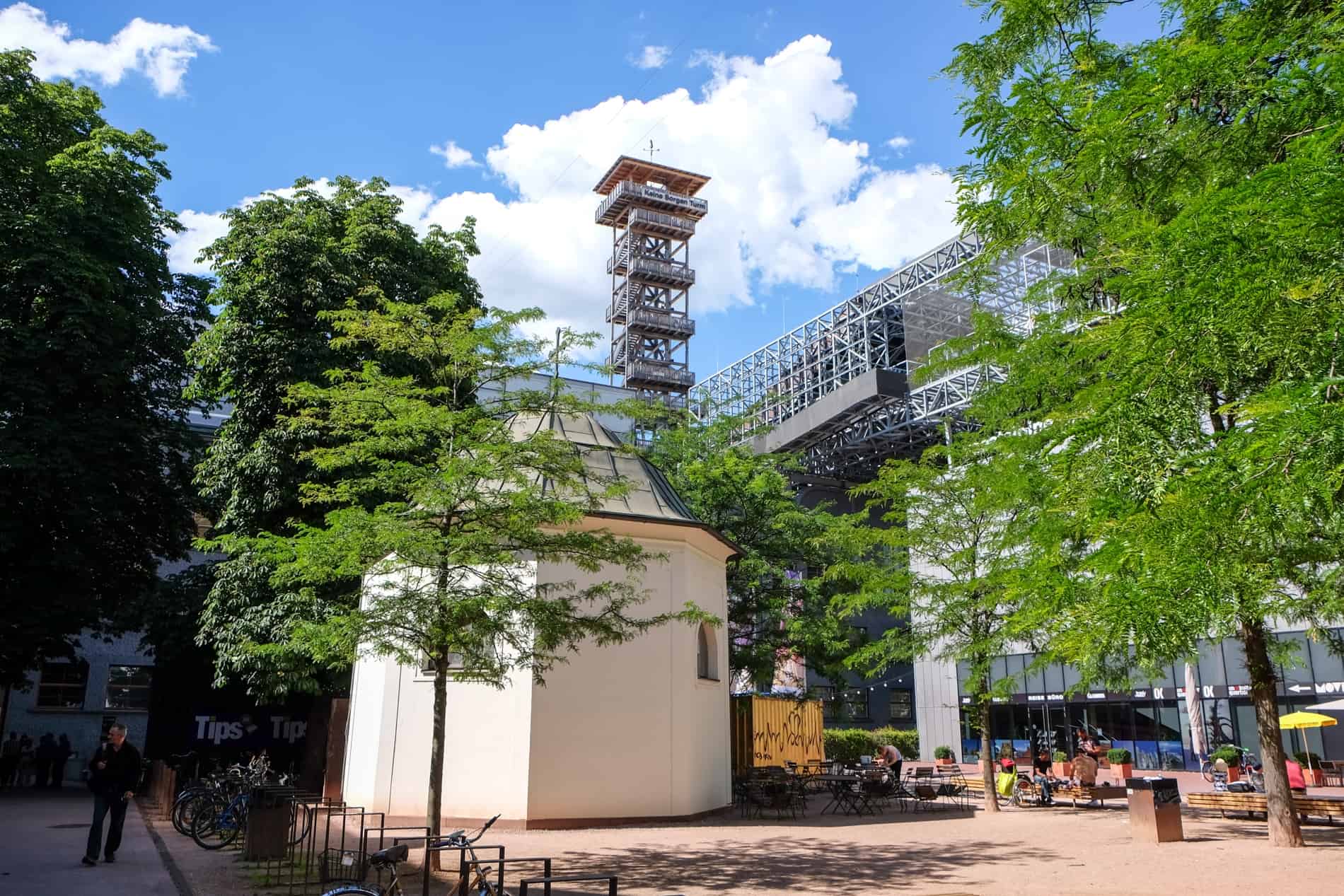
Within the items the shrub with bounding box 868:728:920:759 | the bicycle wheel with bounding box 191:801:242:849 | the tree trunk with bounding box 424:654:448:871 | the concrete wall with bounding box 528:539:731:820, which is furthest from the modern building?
the bicycle wheel with bounding box 191:801:242:849

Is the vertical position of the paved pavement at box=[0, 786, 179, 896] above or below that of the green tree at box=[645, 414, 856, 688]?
below

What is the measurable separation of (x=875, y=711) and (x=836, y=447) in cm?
1833

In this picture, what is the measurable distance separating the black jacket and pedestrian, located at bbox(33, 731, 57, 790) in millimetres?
20851

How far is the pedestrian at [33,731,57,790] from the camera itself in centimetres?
2950

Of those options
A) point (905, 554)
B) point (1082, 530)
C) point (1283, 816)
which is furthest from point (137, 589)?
point (1283, 816)

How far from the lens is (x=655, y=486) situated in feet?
68.3

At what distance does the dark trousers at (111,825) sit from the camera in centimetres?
1256

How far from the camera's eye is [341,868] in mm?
10914

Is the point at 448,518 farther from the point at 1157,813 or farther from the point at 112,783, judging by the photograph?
the point at 1157,813

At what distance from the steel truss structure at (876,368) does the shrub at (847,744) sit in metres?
15.8

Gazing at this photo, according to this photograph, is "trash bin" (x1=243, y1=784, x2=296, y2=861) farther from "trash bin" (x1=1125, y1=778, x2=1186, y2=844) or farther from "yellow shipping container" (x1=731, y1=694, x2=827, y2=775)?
"yellow shipping container" (x1=731, y1=694, x2=827, y2=775)

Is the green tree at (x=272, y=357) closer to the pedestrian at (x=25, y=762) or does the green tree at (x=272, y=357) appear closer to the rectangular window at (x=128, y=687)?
the pedestrian at (x=25, y=762)

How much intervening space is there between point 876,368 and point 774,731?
3172cm

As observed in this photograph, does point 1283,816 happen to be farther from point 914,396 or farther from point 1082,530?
point 914,396
